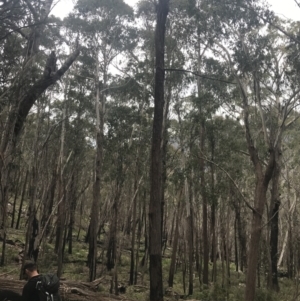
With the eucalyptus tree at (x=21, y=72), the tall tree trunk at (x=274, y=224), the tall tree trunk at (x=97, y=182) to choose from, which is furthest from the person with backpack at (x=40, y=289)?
the tall tree trunk at (x=274, y=224)

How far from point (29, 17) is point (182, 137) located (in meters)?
11.0

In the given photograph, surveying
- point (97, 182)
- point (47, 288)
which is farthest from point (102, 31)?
point (47, 288)

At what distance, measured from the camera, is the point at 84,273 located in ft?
55.8

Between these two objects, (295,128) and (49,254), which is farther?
(295,128)

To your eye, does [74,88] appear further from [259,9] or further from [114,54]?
[259,9]

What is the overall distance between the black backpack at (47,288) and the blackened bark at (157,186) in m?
3.77

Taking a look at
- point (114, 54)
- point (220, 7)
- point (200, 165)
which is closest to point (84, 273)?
point (200, 165)

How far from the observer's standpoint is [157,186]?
829 cm

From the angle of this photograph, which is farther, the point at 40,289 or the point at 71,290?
the point at 71,290

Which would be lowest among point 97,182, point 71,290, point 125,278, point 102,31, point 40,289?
point 125,278

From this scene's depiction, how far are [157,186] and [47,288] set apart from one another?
426 cm

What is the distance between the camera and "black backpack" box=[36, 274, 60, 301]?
4.30m

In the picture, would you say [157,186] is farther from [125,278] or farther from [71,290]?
[125,278]

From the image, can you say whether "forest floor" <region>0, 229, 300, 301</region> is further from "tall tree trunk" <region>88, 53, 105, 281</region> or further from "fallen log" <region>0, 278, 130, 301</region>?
"fallen log" <region>0, 278, 130, 301</region>
